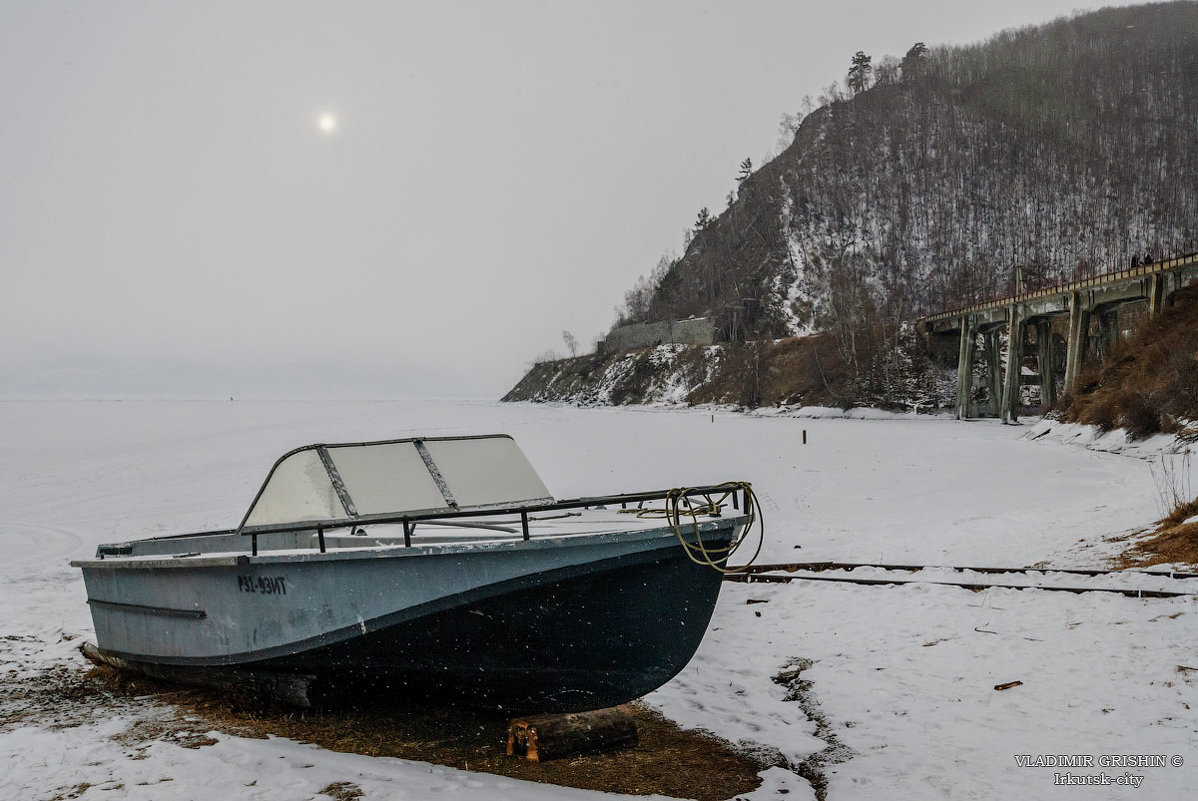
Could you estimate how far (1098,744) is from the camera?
5641mm

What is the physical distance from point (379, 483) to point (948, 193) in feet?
425

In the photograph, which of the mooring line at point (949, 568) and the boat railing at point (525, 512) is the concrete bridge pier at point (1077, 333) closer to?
the mooring line at point (949, 568)

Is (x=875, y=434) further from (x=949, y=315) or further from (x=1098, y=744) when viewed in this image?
(x=1098, y=744)

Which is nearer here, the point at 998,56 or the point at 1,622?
the point at 1,622

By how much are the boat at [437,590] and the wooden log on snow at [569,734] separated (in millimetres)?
159

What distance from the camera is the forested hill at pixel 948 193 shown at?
11112 cm

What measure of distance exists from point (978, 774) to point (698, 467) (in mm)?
21662

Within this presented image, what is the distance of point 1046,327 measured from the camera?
53.7m

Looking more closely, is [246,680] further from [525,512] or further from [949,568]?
[949,568]

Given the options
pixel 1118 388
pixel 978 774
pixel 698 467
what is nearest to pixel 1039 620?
pixel 978 774

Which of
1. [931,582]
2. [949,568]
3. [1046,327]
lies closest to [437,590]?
[931,582]

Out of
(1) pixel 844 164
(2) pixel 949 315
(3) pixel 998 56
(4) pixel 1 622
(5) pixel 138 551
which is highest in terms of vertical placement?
(3) pixel 998 56

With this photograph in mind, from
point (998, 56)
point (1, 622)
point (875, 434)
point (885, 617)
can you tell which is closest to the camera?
point (885, 617)

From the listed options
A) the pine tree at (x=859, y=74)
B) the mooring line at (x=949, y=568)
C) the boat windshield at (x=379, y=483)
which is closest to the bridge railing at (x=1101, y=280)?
the mooring line at (x=949, y=568)
